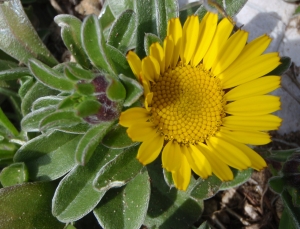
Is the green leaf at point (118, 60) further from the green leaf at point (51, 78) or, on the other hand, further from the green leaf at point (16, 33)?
the green leaf at point (16, 33)

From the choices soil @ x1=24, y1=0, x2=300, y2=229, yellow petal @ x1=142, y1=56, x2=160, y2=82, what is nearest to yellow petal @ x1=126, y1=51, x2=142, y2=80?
yellow petal @ x1=142, y1=56, x2=160, y2=82

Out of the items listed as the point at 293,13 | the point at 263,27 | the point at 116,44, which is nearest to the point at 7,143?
the point at 116,44

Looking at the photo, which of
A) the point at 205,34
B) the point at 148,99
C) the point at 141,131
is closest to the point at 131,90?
the point at 148,99

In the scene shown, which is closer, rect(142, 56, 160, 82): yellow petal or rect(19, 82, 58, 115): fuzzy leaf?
rect(142, 56, 160, 82): yellow petal

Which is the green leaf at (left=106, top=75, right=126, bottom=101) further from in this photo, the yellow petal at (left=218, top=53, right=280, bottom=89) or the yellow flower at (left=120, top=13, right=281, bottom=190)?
the yellow petal at (left=218, top=53, right=280, bottom=89)

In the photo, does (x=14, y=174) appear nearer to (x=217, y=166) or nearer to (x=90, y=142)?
(x=90, y=142)
